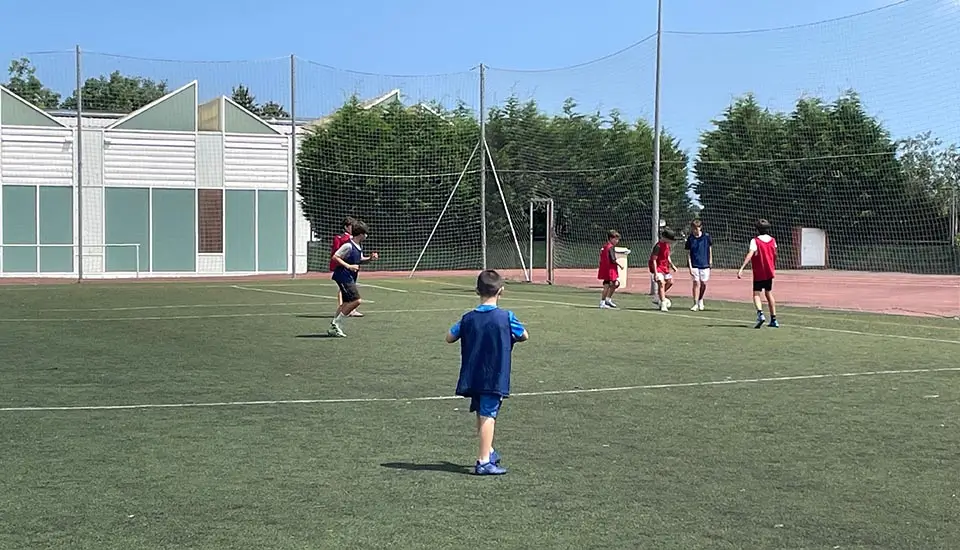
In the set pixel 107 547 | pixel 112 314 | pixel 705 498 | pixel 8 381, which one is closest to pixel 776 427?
pixel 705 498

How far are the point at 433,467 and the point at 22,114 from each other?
36.7 m

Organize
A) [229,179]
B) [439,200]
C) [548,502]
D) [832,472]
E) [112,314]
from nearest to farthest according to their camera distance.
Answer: [548,502] < [832,472] < [112,314] < [439,200] < [229,179]

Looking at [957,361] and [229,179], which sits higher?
[229,179]

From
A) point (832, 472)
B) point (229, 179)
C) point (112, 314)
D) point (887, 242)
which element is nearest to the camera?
point (832, 472)

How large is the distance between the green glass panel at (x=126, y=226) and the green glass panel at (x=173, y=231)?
0.31m

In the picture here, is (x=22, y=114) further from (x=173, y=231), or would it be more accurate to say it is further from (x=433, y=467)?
(x=433, y=467)

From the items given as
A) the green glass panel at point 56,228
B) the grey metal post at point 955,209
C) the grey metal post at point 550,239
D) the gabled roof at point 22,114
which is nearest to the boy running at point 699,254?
the grey metal post at point 955,209

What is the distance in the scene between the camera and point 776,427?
340 inches

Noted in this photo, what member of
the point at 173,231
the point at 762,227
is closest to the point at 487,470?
the point at 762,227

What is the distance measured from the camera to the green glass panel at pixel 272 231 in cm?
4269

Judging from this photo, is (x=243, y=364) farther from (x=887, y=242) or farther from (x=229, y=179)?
(x=229, y=179)

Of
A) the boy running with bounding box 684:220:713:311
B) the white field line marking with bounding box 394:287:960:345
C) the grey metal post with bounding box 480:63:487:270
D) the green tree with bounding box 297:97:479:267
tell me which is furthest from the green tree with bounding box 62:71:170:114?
the boy running with bounding box 684:220:713:311

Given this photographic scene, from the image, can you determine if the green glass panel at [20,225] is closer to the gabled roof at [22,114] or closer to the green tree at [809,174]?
the gabled roof at [22,114]

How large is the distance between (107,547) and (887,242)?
2589cm
